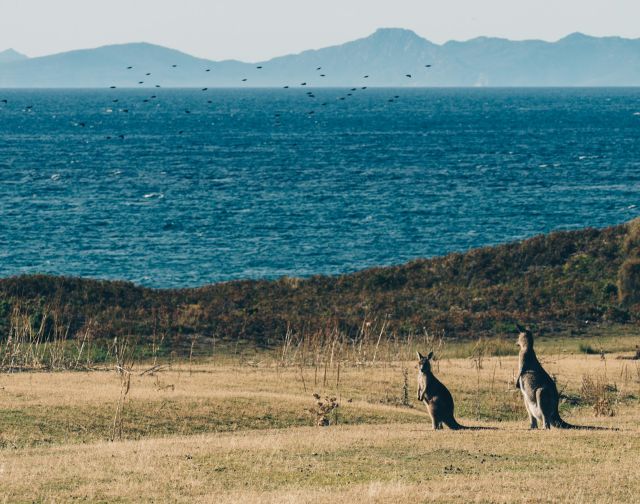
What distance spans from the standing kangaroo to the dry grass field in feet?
1.44

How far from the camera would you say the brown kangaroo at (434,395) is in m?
21.0

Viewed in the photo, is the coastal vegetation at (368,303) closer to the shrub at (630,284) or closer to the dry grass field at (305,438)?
the shrub at (630,284)

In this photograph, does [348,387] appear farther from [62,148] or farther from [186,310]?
[62,148]

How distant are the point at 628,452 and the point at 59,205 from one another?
80.0m

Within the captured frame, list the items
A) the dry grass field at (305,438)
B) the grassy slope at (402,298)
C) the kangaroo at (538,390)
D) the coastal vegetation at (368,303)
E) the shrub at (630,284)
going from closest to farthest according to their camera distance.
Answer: the dry grass field at (305,438)
the kangaroo at (538,390)
the coastal vegetation at (368,303)
the grassy slope at (402,298)
the shrub at (630,284)

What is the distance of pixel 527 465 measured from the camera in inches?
705

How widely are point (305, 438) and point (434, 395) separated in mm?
2697

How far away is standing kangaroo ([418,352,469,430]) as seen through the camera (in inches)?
829

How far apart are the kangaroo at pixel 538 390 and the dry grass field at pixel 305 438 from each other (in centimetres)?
56

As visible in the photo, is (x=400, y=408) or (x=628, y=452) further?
(x=400, y=408)

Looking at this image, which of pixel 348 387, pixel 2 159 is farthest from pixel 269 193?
pixel 348 387

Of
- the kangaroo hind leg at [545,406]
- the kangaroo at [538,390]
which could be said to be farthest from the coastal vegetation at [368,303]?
the kangaroo hind leg at [545,406]

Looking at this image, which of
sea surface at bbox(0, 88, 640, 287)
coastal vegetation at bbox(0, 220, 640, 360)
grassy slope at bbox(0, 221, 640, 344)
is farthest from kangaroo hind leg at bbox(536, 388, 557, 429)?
sea surface at bbox(0, 88, 640, 287)

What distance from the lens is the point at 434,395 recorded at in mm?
21172
